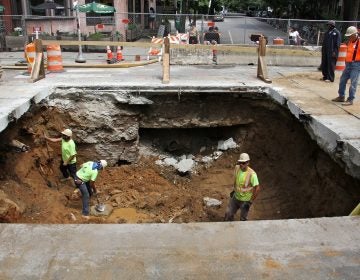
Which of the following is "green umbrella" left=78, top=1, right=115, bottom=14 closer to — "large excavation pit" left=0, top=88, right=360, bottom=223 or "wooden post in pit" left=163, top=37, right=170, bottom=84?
"wooden post in pit" left=163, top=37, right=170, bottom=84

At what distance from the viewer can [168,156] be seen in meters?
11.8

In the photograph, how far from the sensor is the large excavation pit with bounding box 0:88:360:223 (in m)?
8.09

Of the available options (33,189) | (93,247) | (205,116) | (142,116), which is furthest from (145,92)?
(93,247)

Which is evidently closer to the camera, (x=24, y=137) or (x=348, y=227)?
(x=348, y=227)

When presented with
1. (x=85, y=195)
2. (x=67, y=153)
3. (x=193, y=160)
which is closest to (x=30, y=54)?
(x=67, y=153)

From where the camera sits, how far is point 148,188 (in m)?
10.1

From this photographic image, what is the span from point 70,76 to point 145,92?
2.79 metres

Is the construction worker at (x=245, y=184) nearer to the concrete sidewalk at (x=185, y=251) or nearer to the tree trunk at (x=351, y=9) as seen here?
the concrete sidewalk at (x=185, y=251)

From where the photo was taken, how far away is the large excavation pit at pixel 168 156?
8086 mm

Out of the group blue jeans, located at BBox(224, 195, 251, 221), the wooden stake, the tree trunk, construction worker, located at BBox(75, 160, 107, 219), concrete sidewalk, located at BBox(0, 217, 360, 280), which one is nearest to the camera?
concrete sidewalk, located at BBox(0, 217, 360, 280)

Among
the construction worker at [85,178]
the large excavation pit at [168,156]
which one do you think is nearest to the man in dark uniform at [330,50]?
the large excavation pit at [168,156]

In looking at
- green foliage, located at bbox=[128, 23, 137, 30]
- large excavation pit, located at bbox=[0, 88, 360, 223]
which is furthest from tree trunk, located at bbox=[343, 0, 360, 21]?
large excavation pit, located at bbox=[0, 88, 360, 223]

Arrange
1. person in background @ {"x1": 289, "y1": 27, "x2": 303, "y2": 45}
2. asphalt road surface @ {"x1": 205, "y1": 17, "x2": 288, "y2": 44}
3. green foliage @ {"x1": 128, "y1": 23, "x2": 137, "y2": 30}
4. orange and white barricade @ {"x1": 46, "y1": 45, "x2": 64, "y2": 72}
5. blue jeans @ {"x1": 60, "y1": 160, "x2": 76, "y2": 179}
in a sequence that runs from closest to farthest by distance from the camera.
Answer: blue jeans @ {"x1": 60, "y1": 160, "x2": 76, "y2": 179}
orange and white barricade @ {"x1": 46, "y1": 45, "x2": 64, "y2": 72}
person in background @ {"x1": 289, "y1": 27, "x2": 303, "y2": 45}
green foliage @ {"x1": 128, "y1": 23, "x2": 137, "y2": 30}
asphalt road surface @ {"x1": 205, "y1": 17, "x2": 288, "y2": 44}

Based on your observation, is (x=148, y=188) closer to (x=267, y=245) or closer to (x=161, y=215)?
(x=161, y=215)
